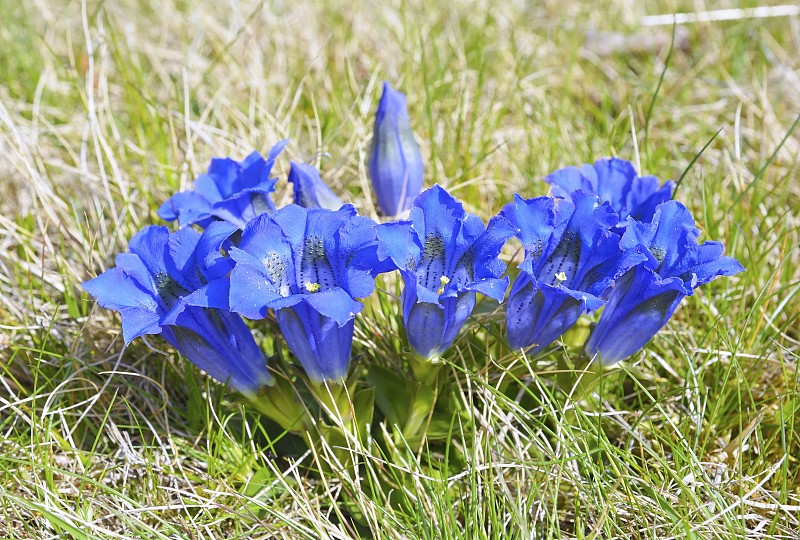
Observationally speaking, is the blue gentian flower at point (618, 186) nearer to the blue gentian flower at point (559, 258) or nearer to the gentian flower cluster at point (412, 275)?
the gentian flower cluster at point (412, 275)

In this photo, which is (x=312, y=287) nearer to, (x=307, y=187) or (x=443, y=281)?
(x=443, y=281)

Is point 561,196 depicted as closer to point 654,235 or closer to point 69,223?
point 654,235

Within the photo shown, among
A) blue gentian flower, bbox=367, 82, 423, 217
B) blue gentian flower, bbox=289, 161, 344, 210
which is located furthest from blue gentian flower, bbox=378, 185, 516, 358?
Answer: blue gentian flower, bbox=367, 82, 423, 217

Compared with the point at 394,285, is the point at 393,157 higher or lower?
higher

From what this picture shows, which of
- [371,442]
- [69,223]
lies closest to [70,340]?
[69,223]

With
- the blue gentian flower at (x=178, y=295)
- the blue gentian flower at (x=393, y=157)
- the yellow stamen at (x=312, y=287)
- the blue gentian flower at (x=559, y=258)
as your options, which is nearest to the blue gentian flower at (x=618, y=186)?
the blue gentian flower at (x=559, y=258)

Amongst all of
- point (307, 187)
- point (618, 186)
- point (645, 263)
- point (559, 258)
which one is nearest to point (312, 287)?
point (307, 187)

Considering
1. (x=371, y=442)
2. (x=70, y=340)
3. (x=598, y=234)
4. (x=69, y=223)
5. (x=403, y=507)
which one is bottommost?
→ (x=403, y=507)
